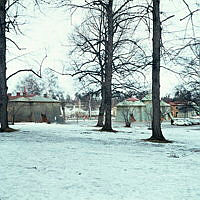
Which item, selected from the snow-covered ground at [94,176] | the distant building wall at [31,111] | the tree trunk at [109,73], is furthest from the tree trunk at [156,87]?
the distant building wall at [31,111]

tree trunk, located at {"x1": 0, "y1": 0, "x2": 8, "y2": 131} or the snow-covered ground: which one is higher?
tree trunk, located at {"x1": 0, "y1": 0, "x2": 8, "y2": 131}

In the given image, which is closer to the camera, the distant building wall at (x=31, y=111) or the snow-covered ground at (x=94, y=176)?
the snow-covered ground at (x=94, y=176)

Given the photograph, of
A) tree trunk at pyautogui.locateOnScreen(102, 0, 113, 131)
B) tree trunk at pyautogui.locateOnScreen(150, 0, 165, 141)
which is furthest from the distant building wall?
tree trunk at pyautogui.locateOnScreen(150, 0, 165, 141)

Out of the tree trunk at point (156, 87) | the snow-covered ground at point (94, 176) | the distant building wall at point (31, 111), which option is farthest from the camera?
the distant building wall at point (31, 111)

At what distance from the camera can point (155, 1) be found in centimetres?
1455

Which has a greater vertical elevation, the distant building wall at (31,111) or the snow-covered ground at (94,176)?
the distant building wall at (31,111)

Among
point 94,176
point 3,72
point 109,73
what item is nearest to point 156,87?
point 109,73

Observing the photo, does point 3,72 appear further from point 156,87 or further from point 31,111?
point 31,111

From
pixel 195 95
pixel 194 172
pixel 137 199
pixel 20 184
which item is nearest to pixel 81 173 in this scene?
pixel 20 184

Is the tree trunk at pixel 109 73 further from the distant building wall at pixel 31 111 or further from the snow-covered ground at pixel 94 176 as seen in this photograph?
the distant building wall at pixel 31 111

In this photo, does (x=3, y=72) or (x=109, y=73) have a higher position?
(x=109, y=73)

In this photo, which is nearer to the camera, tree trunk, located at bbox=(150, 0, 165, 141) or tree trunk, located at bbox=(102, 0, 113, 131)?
tree trunk, located at bbox=(150, 0, 165, 141)

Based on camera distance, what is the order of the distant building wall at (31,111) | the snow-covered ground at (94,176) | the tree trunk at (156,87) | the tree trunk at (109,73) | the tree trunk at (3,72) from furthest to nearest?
the distant building wall at (31,111) → the tree trunk at (109,73) → the tree trunk at (3,72) → the tree trunk at (156,87) → the snow-covered ground at (94,176)

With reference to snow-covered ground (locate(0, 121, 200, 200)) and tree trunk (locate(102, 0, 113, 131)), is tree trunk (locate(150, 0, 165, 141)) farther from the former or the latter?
tree trunk (locate(102, 0, 113, 131))
